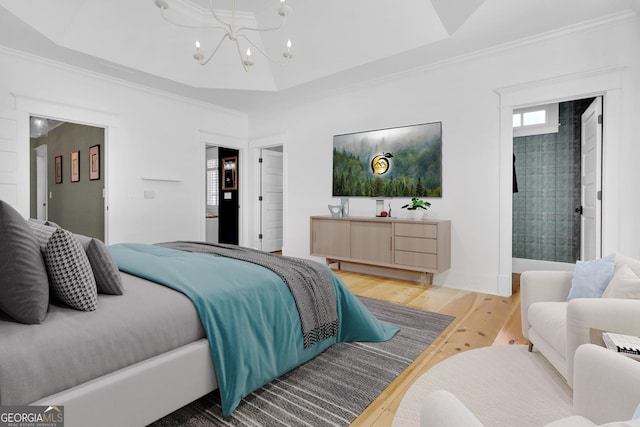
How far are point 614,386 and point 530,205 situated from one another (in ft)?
14.3

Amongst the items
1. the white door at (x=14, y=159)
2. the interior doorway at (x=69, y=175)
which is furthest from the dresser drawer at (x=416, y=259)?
the white door at (x=14, y=159)

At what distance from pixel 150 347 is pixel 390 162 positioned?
3.68 meters

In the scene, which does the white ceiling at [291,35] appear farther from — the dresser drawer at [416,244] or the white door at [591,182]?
the dresser drawer at [416,244]

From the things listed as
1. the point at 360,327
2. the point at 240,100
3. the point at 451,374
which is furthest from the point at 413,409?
the point at 240,100

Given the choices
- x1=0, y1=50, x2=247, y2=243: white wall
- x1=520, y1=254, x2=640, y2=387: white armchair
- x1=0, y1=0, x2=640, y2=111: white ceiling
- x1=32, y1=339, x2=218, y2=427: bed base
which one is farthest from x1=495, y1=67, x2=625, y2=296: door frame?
x1=0, y1=50, x2=247, y2=243: white wall

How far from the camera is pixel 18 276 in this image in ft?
4.11

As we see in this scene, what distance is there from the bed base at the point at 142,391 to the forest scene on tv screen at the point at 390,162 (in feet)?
11.0

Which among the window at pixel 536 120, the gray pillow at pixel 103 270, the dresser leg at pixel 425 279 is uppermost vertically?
the window at pixel 536 120

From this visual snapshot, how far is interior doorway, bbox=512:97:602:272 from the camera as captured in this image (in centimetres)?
A: 441

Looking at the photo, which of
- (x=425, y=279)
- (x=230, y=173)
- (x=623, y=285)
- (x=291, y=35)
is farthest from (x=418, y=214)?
(x=230, y=173)

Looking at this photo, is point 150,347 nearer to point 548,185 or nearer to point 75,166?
point 548,185

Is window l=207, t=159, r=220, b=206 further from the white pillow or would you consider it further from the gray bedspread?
the white pillow

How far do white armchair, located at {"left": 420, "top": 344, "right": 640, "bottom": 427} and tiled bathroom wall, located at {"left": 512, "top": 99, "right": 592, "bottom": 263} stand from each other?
13.4ft

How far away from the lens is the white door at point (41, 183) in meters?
6.50
